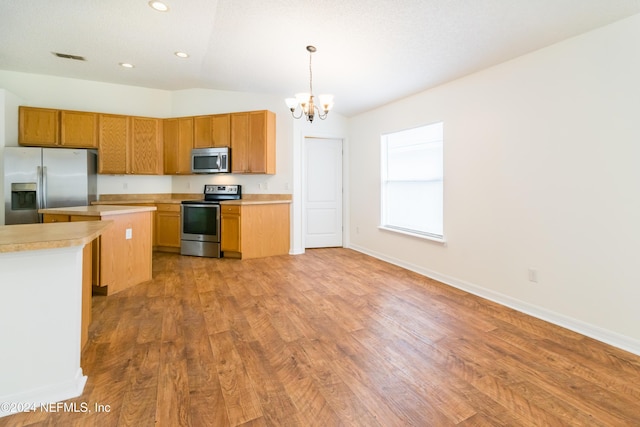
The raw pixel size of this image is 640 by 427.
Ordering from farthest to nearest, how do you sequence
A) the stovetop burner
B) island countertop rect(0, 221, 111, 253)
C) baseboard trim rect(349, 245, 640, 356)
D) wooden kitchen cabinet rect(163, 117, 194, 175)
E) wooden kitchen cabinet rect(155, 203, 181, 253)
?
the stovetop burner → wooden kitchen cabinet rect(163, 117, 194, 175) → wooden kitchen cabinet rect(155, 203, 181, 253) → baseboard trim rect(349, 245, 640, 356) → island countertop rect(0, 221, 111, 253)

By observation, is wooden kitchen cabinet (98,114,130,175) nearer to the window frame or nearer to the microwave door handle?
the microwave door handle

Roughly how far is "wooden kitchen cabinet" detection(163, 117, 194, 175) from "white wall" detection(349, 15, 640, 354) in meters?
3.97

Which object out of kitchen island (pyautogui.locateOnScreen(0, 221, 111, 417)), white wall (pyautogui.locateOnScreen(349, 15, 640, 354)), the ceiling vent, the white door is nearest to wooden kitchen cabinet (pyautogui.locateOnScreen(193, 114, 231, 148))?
the white door

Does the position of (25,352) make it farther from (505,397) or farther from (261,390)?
(505,397)

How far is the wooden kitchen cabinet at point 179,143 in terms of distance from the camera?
5250mm

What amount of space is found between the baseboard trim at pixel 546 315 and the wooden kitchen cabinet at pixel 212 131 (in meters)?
3.74

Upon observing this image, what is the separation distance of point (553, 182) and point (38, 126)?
660 centimetres

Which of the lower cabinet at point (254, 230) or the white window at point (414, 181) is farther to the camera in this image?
the lower cabinet at point (254, 230)

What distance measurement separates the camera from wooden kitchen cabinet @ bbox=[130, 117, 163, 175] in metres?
5.06

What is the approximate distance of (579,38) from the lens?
2.46 m

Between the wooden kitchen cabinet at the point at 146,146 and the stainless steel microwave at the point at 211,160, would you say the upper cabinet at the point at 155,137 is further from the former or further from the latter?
the stainless steel microwave at the point at 211,160

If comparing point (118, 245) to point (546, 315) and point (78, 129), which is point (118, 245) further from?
point (546, 315)

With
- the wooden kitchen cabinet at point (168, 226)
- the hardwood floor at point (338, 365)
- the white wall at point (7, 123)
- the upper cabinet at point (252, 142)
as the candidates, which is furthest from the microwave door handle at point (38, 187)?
the upper cabinet at point (252, 142)

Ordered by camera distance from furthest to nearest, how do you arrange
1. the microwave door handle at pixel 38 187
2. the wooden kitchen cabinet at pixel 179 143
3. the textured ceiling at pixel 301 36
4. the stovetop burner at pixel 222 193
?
the stovetop burner at pixel 222 193, the wooden kitchen cabinet at pixel 179 143, the microwave door handle at pixel 38 187, the textured ceiling at pixel 301 36
